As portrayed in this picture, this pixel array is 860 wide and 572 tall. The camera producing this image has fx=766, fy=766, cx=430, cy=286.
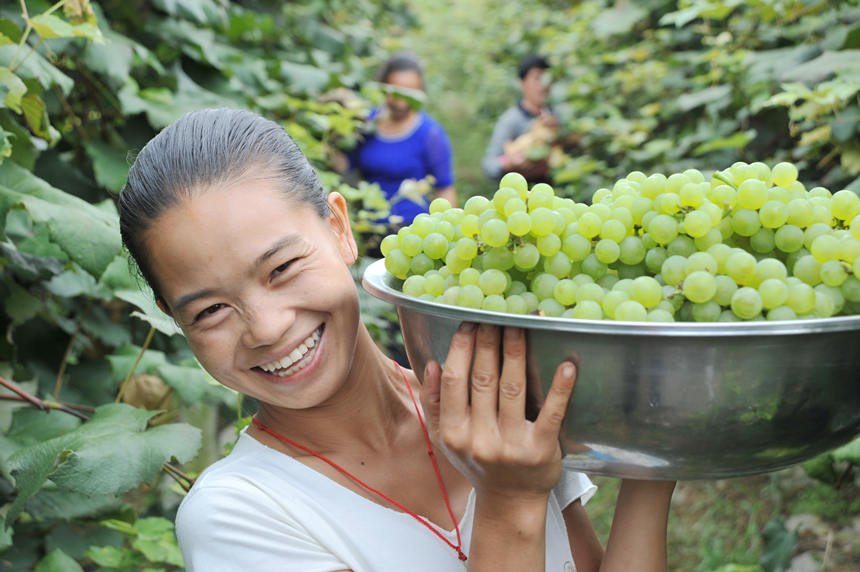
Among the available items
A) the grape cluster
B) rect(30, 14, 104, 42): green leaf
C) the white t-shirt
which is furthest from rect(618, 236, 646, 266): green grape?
rect(30, 14, 104, 42): green leaf

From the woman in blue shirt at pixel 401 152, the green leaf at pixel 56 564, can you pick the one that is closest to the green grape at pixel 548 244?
the green leaf at pixel 56 564

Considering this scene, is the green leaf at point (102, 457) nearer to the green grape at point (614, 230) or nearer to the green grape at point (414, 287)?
the green grape at point (414, 287)

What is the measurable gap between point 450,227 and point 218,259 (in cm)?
36

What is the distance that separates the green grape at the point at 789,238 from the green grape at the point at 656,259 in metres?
0.13

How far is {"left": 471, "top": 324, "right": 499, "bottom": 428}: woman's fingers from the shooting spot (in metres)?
0.90

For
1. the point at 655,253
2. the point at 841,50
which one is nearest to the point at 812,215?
the point at 655,253

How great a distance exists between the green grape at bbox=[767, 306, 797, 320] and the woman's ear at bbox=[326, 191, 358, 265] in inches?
30.8

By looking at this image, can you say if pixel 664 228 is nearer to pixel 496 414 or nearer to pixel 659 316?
pixel 659 316

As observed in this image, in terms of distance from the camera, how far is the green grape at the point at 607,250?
0.92 metres

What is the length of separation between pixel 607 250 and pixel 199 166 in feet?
2.15

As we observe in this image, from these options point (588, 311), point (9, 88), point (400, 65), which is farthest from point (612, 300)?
point (400, 65)

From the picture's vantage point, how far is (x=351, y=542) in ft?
4.10

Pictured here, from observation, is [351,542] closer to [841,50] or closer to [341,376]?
[341,376]

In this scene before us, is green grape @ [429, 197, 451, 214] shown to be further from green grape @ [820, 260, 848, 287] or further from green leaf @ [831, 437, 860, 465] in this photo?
green leaf @ [831, 437, 860, 465]
